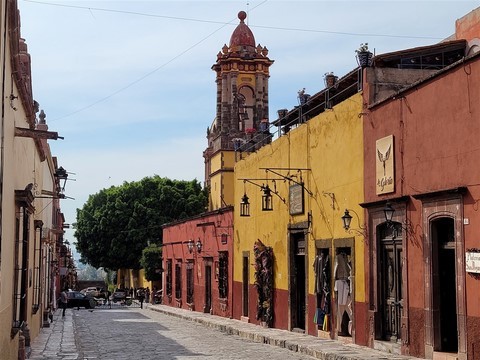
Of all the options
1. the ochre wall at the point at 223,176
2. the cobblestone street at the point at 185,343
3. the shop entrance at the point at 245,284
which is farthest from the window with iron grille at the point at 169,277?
the shop entrance at the point at 245,284

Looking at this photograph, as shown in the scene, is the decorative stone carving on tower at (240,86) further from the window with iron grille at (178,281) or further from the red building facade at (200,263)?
the window with iron grille at (178,281)


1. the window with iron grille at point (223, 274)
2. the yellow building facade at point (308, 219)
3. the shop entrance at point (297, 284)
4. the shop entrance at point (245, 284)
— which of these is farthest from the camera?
the window with iron grille at point (223, 274)

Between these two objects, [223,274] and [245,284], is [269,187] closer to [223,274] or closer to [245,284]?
[245,284]

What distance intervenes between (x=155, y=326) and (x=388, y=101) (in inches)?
562

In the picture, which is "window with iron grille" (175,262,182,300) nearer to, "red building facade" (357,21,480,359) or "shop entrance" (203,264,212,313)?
"shop entrance" (203,264,212,313)

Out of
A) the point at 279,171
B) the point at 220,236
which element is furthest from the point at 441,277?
the point at 220,236

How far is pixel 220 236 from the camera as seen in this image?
30422 mm

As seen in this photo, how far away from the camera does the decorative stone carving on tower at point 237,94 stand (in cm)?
4550

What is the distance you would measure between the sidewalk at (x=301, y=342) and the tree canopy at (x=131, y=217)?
28.2 meters

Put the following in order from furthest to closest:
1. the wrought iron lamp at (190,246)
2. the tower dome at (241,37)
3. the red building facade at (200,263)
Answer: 1. the tower dome at (241,37)
2. the wrought iron lamp at (190,246)
3. the red building facade at (200,263)

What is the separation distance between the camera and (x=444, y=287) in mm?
13094

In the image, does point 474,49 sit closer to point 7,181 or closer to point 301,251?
point 301,251

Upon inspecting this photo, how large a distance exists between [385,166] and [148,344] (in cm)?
760

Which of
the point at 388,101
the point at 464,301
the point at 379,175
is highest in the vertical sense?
the point at 388,101
